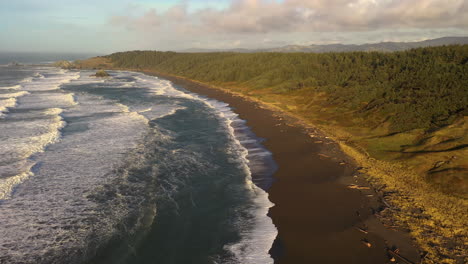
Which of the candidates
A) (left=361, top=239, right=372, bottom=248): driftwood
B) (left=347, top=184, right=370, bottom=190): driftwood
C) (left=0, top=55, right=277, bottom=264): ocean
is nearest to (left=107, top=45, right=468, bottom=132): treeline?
(left=347, top=184, right=370, bottom=190): driftwood

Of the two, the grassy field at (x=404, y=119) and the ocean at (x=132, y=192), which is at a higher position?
the grassy field at (x=404, y=119)

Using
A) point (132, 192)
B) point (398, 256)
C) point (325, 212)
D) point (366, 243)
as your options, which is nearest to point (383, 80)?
point (325, 212)

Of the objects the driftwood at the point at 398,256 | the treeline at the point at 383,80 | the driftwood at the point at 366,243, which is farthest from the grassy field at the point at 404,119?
the driftwood at the point at 366,243

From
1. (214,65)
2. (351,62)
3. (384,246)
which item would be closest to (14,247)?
(384,246)

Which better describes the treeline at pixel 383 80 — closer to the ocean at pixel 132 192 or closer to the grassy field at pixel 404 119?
the grassy field at pixel 404 119

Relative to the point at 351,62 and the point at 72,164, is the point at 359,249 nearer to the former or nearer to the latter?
the point at 72,164

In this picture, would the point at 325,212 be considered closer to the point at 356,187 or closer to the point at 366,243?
the point at 366,243
